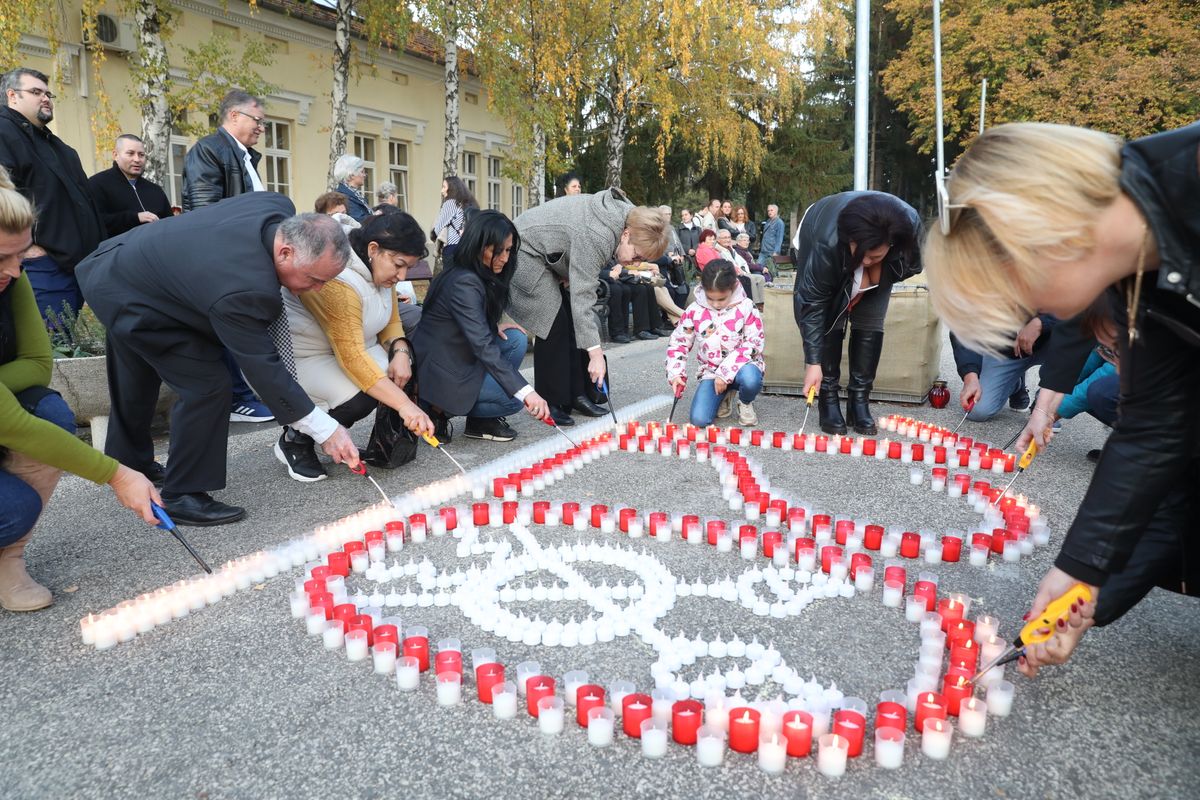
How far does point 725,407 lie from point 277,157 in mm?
11982

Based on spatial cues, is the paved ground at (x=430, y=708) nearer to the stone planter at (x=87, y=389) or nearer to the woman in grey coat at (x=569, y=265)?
the stone planter at (x=87, y=389)

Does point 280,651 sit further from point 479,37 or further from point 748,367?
point 479,37

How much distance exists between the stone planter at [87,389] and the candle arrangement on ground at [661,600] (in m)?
2.30

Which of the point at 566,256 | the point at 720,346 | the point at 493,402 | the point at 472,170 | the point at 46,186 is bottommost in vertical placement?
Result: the point at 493,402

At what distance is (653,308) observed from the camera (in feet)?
38.2

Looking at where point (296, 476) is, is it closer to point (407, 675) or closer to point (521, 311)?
point (521, 311)

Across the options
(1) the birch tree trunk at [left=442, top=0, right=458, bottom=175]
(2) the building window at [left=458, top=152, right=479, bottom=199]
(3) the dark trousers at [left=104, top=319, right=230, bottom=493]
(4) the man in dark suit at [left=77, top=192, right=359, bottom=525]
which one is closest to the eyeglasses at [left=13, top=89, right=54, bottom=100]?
(4) the man in dark suit at [left=77, top=192, right=359, bottom=525]

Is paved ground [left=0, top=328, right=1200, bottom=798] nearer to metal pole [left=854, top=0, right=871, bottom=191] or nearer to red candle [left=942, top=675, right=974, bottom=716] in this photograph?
red candle [left=942, top=675, right=974, bottom=716]

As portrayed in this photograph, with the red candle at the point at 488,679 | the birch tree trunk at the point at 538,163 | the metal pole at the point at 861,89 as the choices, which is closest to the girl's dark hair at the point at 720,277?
the red candle at the point at 488,679

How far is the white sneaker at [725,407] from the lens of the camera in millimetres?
6266

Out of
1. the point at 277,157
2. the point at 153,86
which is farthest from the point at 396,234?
the point at 277,157

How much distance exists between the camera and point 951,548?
136 inches

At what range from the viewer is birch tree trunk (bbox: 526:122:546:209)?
14703 mm

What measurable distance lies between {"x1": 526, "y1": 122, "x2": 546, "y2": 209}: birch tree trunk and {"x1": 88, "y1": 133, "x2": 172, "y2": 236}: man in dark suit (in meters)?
8.97
